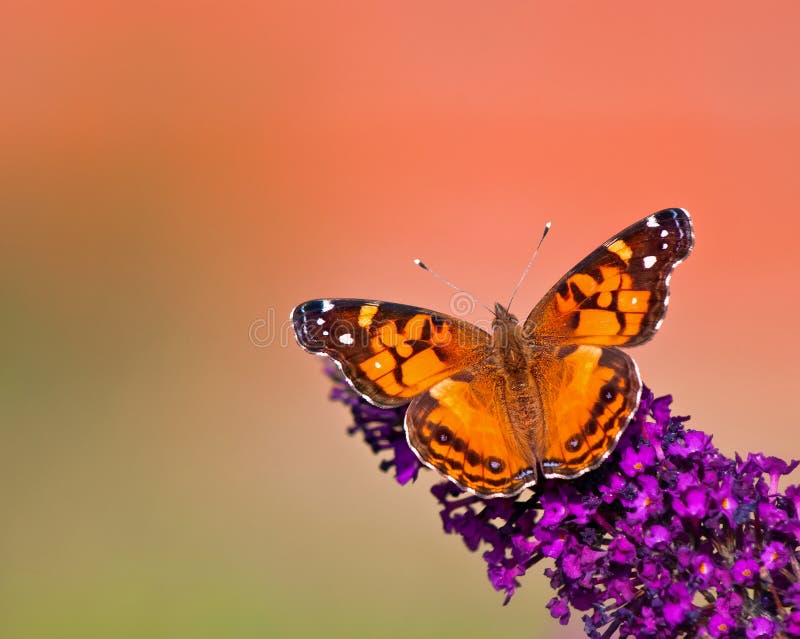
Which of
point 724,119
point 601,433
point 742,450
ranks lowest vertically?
point 601,433

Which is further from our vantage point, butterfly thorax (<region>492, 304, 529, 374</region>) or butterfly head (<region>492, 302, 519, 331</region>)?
butterfly head (<region>492, 302, 519, 331</region>)

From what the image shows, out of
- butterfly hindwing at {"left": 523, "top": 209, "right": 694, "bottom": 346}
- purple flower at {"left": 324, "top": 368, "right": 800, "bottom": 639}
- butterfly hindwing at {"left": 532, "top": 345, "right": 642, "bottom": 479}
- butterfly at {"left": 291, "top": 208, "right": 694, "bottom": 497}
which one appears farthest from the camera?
butterfly hindwing at {"left": 523, "top": 209, "right": 694, "bottom": 346}

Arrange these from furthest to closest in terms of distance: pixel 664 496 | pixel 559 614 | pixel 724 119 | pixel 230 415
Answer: pixel 724 119, pixel 230 415, pixel 559 614, pixel 664 496

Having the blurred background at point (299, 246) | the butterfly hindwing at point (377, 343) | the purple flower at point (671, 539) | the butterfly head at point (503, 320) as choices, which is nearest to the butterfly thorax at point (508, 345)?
the butterfly head at point (503, 320)

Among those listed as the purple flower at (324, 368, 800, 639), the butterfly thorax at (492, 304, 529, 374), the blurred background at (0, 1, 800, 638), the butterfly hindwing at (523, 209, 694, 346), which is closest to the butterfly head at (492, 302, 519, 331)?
the butterfly thorax at (492, 304, 529, 374)

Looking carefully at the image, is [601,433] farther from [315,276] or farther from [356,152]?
[356,152]

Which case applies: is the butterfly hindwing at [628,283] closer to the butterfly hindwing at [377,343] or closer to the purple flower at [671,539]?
the purple flower at [671,539]

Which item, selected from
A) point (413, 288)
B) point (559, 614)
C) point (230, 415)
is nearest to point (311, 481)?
point (230, 415)

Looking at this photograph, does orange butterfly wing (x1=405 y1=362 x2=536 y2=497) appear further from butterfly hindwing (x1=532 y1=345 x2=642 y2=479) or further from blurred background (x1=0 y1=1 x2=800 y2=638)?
blurred background (x1=0 y1=1 x2=800 y2=638)
